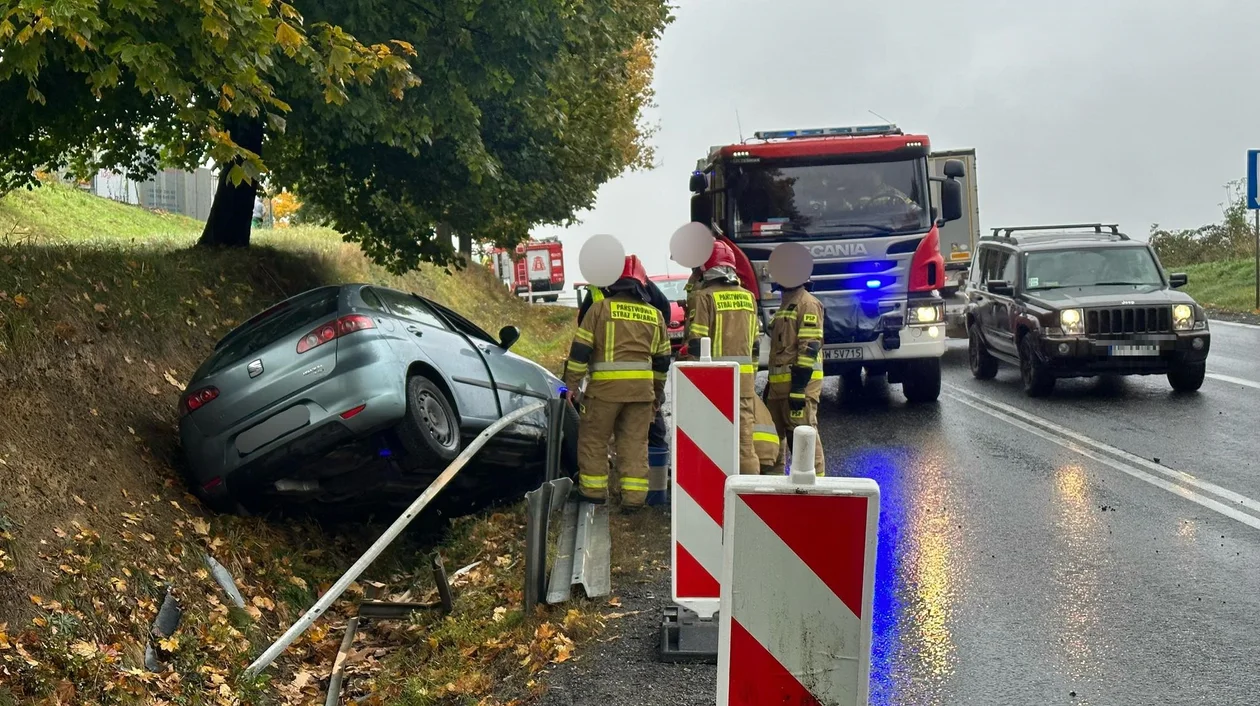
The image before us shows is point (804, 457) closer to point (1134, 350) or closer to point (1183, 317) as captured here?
point (1134, 350)

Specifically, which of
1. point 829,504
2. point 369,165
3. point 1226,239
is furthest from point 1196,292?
point 829,504

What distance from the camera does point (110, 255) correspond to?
12.5 meters

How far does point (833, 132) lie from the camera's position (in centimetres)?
1459

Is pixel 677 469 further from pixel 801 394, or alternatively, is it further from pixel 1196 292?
pixel 1196 292

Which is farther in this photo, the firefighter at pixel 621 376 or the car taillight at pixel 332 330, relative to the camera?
the firefighter at pixel 621 376

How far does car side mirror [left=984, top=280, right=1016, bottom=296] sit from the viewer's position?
15961 mm

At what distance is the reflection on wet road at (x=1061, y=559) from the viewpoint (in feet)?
18.0

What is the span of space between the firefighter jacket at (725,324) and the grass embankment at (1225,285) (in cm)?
2097

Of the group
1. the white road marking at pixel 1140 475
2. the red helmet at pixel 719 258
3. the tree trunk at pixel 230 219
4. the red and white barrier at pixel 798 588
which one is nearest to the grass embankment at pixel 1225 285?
the white road marking at pixel 1140 475

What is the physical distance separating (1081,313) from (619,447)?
24.5 feet

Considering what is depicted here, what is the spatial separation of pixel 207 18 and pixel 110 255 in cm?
576

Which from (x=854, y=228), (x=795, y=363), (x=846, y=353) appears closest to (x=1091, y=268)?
(x=854, y=228)

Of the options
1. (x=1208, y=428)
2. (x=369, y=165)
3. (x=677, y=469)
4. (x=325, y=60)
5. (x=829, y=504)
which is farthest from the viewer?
(x=369, y=165)

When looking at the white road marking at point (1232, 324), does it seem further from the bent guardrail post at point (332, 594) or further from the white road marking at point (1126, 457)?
the bent guardrail post at point (332, 594)
